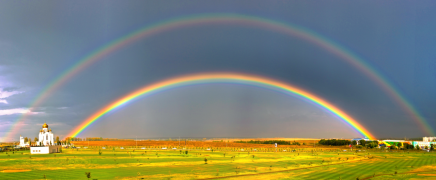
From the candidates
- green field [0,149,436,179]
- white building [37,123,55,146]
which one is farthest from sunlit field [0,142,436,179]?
white building [37,123,55,146]

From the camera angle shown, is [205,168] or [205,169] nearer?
[205,169]

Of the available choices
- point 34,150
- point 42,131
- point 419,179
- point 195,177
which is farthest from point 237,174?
point 42,131

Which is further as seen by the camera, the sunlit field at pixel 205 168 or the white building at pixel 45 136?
the white building at pixel 45 136

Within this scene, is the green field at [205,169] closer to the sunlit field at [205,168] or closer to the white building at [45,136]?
the sunlit field at [205,168]

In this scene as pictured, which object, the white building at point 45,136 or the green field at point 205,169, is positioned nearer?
the green field at point 205,169

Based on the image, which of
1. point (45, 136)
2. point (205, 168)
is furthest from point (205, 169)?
point (45, 136)

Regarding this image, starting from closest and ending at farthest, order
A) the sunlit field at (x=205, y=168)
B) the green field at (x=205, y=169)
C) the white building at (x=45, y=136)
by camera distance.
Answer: the green field at (x=205, y=169) < the sunlit field at (x=205, y=168) < the white building at (x=45, y=136)

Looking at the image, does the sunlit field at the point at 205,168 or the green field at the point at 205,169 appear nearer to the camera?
the green field at the point at 205,169

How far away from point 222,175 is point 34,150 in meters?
92.2

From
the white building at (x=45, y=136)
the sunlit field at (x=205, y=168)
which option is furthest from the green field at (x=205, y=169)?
the white building at (x=45, y=136)

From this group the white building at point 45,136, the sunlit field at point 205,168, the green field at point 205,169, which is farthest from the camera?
the white building at point 45,136

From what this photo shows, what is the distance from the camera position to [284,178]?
50.2 m

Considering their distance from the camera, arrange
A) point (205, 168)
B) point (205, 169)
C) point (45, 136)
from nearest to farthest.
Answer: point (205, 169) < point (205, 168) < point (45, 136)

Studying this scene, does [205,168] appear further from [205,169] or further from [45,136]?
[45,136]
